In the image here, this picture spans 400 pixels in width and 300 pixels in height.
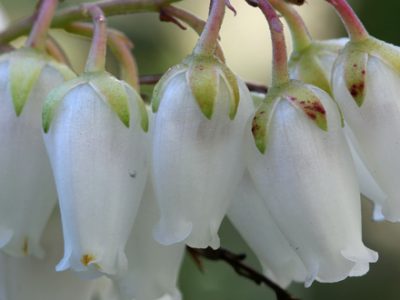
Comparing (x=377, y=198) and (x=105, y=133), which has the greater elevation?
(x=105, y=133)

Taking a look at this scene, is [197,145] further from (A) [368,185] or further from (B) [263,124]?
(A) [368,185]

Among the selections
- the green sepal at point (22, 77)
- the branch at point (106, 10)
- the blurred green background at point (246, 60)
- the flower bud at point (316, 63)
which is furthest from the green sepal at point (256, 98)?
the blurred green background at point (246, 60)

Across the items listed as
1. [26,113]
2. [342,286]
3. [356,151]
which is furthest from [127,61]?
[342,286]

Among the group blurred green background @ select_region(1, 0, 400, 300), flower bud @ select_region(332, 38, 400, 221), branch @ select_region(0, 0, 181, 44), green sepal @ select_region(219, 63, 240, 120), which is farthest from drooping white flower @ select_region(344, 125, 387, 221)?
blurred green background @ select_region(1, 0, 400, 300)

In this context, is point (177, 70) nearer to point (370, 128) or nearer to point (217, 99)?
point (217, 99)

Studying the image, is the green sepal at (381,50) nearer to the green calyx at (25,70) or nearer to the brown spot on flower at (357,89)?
the brown spot on flower at (357,89)

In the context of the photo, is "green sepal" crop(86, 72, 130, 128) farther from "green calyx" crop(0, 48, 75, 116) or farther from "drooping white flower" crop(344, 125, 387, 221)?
"drooping white flower" crop(344, 125, 387, 221)

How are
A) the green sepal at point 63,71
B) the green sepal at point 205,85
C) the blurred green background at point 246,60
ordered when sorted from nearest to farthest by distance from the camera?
the green sepal at point 205,85, the green sepal at point 63,71, the blurred green background at point 246,60
